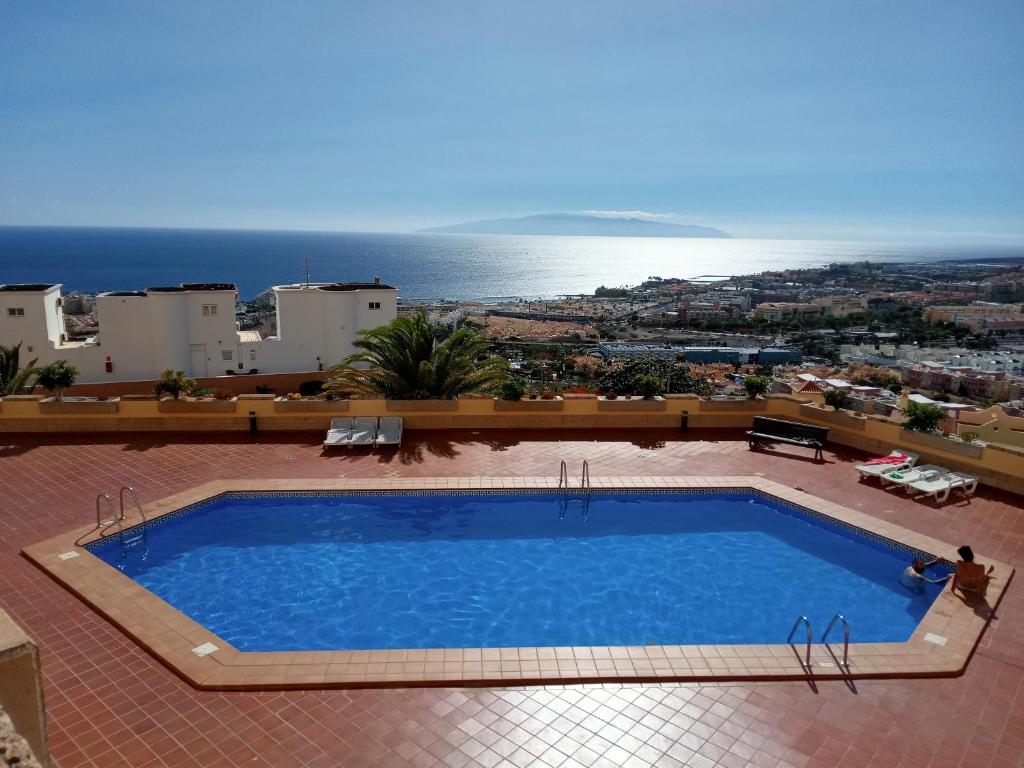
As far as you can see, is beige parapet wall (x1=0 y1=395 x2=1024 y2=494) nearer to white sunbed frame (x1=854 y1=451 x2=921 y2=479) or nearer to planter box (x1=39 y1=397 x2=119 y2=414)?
planter box (x1=39 y1=397 x2=119 y2=414)

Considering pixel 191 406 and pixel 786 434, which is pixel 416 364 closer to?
pixel 191 406

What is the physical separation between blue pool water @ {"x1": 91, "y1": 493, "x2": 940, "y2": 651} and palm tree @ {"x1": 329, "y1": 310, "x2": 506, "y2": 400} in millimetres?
4151

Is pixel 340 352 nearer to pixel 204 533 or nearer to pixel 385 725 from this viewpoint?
pixel 204 533

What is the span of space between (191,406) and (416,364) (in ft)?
14.4

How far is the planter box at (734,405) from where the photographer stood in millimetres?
13562

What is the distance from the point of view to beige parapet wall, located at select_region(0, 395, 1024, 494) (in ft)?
40.5

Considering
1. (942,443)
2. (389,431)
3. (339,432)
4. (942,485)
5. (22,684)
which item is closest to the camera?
(22,684)

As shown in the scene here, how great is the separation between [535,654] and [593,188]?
156m

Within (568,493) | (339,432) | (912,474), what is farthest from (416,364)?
Result: (912,474)

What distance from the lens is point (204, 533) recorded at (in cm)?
911

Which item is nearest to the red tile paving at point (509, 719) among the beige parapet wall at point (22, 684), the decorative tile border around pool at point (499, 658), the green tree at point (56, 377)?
the decorative tile border around pool at point (499, 658)

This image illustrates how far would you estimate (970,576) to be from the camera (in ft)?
23.6

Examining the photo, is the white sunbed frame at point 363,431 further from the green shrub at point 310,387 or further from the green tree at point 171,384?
the green shrub at point 310,387

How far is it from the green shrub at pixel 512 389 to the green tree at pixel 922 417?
6.91 meters
